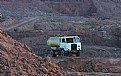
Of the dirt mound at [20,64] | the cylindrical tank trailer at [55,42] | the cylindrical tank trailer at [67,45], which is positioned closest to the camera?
the dirt mound at [20,64]

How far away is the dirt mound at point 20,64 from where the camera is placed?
14.6m

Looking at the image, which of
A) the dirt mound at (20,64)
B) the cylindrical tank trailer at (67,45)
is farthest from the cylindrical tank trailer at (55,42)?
the dirt mound at (20,64)

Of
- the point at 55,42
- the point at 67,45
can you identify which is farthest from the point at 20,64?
the point at 55,42

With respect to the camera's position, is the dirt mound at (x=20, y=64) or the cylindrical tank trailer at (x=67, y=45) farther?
the cylindrical tank trailer at (x=67, y=45)

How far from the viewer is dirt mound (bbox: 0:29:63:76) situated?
14555 millimetres

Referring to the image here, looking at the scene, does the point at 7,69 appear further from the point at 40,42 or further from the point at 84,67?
the point at 40,42

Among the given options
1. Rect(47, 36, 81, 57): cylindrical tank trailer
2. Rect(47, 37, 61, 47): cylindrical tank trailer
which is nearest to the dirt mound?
Rect(47, 36, 81, 57): cylindrical tank trailer

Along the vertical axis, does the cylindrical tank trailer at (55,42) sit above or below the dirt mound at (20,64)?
below

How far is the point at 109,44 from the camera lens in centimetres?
4219

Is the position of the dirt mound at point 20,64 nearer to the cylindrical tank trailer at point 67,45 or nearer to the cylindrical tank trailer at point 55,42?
the cylindrical tank trailer at point 67,45

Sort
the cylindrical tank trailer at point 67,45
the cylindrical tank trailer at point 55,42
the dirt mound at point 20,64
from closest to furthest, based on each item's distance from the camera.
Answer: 1. the dirt mound at point 20,64
2. the cylindrical tank trailer at point 67,45
3. the cylindrical tank trailer at point 55,42

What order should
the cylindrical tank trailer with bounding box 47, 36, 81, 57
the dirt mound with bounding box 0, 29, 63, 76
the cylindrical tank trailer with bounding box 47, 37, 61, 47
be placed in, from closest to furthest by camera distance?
the dirt mound with bounding box 0, 29, 63, 76
the cylindrical tank trailer with bounding box 47, 36, 81, 57
the cylindrical tank trailer with bounding box 47, 37, 61, 47

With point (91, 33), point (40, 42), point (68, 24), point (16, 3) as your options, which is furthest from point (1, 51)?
point (16, 3)

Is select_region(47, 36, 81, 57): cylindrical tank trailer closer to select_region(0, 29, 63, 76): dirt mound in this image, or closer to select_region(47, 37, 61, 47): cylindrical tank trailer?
select_region(47, 37, 61, 47): cylindrical tank trailer
